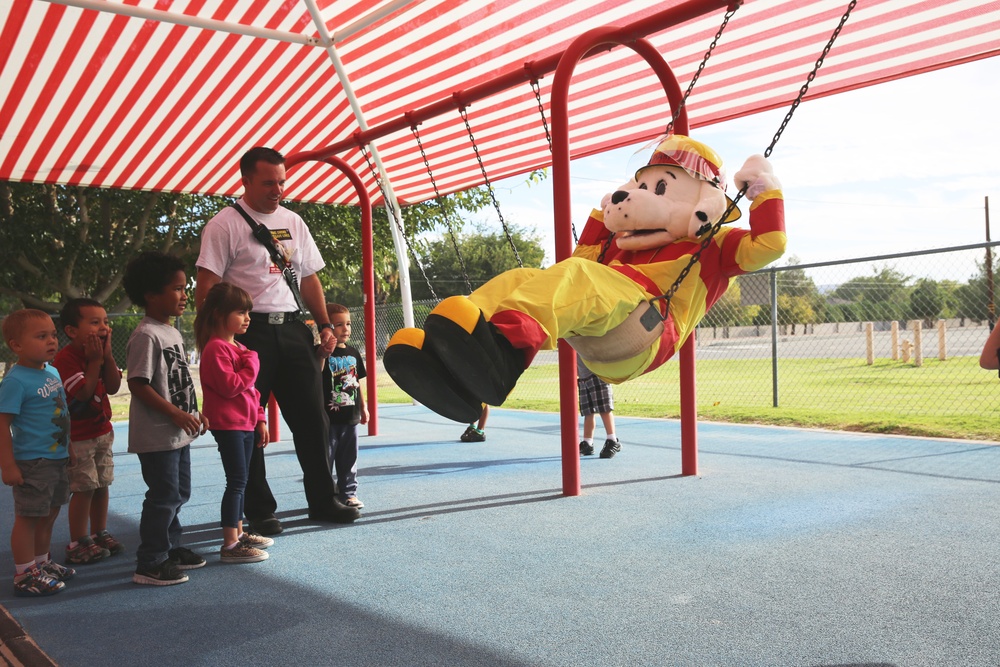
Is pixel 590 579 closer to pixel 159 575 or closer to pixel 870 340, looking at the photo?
pixel 159 575

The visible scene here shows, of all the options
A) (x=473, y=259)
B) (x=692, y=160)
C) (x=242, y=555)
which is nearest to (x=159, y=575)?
(x=242, y=555)

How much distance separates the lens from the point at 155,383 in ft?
10.7

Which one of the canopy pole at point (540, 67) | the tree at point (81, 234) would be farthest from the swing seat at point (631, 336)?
the tree at point (81, 234)

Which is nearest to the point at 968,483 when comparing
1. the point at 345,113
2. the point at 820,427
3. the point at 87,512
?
the point at 820,427

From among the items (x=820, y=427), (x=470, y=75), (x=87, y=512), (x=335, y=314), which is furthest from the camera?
(x=820, y=427)

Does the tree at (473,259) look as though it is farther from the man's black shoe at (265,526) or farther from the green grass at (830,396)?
the man's black shoe at (265,526)

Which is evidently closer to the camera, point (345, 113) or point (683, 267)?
point (683, 267)

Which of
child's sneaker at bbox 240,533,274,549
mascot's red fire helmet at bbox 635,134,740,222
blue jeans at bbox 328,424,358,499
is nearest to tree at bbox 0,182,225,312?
blue jeans at bbox 328,424,358,499

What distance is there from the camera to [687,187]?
302 centimetres

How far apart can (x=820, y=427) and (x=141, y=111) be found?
6954 mm

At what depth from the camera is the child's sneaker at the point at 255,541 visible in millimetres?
3586

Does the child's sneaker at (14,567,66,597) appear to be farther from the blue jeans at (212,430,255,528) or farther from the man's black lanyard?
the man's black lanyard

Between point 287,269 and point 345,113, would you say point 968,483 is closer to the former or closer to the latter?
point 287,269

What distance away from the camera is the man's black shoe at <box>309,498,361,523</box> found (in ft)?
13.7
